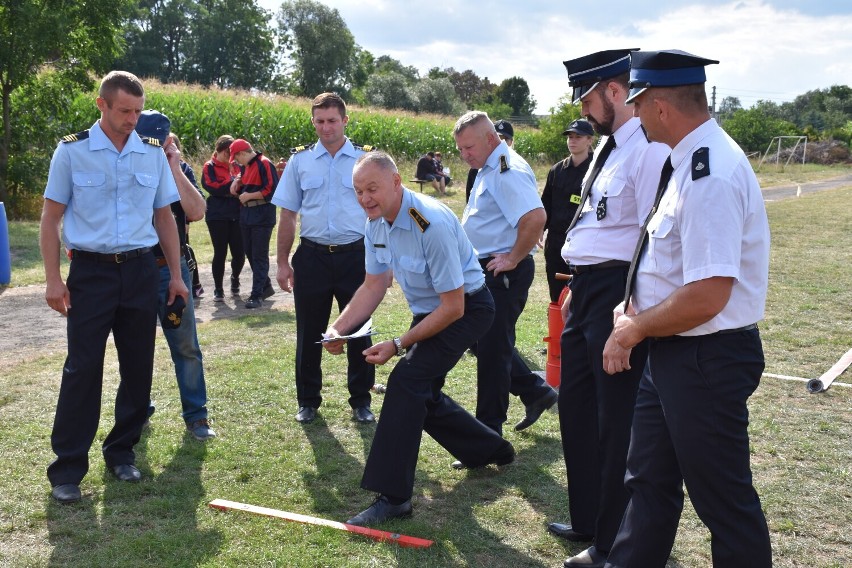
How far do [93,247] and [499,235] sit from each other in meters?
2.51

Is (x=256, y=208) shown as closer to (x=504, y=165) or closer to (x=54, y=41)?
(x=504, y=165)

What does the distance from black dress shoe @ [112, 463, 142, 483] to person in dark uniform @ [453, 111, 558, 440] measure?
2144 millimetres

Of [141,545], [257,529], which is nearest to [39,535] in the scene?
[141,545]

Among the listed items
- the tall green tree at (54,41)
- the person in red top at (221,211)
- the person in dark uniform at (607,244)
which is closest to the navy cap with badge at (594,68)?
the person in dark uniform at (607,244)

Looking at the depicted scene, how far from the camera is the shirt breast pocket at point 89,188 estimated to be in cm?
489

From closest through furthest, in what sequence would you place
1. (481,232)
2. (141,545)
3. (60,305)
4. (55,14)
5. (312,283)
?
(141,545), (60,305), (481,232), (312,283), (55,14)

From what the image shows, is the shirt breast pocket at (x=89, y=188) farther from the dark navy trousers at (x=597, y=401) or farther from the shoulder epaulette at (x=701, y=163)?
the shoulder epaulette at (x=701, y=163)

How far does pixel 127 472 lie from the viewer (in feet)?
17.1

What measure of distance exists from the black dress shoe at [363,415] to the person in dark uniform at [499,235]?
93 centimetres

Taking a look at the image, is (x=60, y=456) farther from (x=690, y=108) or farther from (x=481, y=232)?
(x=690, y=108)

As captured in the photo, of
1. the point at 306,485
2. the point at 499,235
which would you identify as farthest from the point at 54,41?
the point at 306,485

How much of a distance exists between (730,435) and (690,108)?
3.67 ft

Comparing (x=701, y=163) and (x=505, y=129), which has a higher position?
(x=505, y=129)

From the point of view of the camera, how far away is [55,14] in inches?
630
